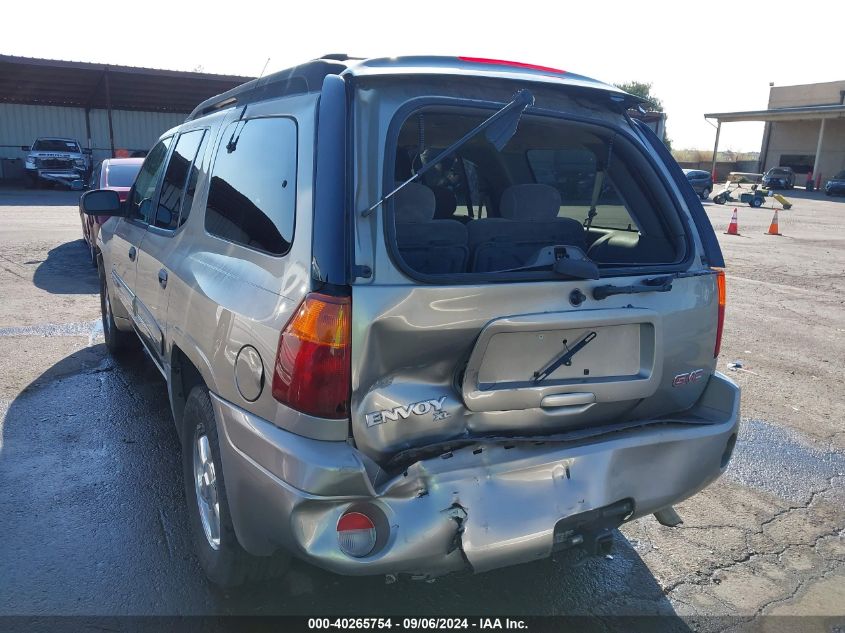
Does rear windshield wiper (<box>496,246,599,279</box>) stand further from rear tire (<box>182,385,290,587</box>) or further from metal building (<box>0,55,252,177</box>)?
metal building (<box>0,55,252,177</box>)

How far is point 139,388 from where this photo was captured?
5.13 m

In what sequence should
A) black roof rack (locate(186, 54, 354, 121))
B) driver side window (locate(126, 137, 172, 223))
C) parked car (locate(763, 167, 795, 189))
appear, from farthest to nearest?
parked car (locate(763, 167, 795, 189)), driver side window (locate(126, 137, 172, 223)), black roof rack (locate(186, 54, 354, 121))

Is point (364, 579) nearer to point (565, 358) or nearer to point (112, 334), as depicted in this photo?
point (565, 358)

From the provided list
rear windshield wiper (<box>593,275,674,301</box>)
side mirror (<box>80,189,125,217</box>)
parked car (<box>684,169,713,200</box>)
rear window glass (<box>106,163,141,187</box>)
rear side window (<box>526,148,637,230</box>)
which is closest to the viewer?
rear windshield wiper (<box>593,275,674,301</box>)

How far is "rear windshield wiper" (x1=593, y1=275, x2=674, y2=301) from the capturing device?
2463 millimetres

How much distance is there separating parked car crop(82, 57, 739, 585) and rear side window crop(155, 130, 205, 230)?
16.7 inches

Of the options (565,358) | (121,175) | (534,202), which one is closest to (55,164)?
(121,175)

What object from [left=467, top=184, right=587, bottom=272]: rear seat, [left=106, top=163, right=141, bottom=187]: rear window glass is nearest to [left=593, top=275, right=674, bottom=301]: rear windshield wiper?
[left=467, top=184, right=587, bottom=272]: rear seat

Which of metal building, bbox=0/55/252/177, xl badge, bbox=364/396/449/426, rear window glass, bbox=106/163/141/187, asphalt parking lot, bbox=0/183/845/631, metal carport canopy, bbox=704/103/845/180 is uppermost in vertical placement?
metal carport canopy, bbox=704/103/845/180

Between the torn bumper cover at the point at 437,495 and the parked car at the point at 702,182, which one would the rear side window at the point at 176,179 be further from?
the parked car at the point at 702,182

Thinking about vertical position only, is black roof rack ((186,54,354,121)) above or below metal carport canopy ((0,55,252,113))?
below

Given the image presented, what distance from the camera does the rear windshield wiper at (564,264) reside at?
7.89 ft

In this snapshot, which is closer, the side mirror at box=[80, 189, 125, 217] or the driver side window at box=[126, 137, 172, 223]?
the driver side window at box=[126, 137, 172, 223]

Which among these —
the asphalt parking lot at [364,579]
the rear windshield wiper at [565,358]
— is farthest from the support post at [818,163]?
the rear windshield wiper at [565,358]
